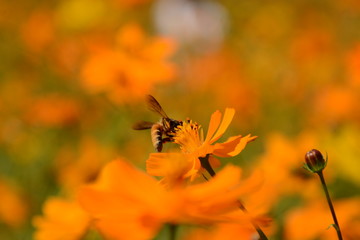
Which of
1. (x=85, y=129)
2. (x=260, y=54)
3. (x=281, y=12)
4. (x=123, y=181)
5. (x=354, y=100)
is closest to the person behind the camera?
(x=123, y=181)

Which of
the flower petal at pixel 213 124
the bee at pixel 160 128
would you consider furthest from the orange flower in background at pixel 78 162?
the flower petal at pixel 213 124

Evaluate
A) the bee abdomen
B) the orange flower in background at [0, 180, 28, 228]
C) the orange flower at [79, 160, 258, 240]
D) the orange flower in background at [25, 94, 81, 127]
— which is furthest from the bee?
the orange flower in background at [25, 94, 81, 127]

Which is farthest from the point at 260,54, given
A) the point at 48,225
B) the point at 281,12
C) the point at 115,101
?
the point at 48,225

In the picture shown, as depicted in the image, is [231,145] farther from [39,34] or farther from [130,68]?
[39,34]

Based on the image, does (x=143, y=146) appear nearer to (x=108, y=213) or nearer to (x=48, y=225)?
(x=48, y=225)

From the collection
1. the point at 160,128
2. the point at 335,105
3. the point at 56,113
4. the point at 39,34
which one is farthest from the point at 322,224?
the point at 39,34

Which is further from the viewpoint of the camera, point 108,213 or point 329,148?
point 329,148

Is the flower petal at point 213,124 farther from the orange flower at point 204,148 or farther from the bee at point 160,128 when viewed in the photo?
the bee at point 160,128
